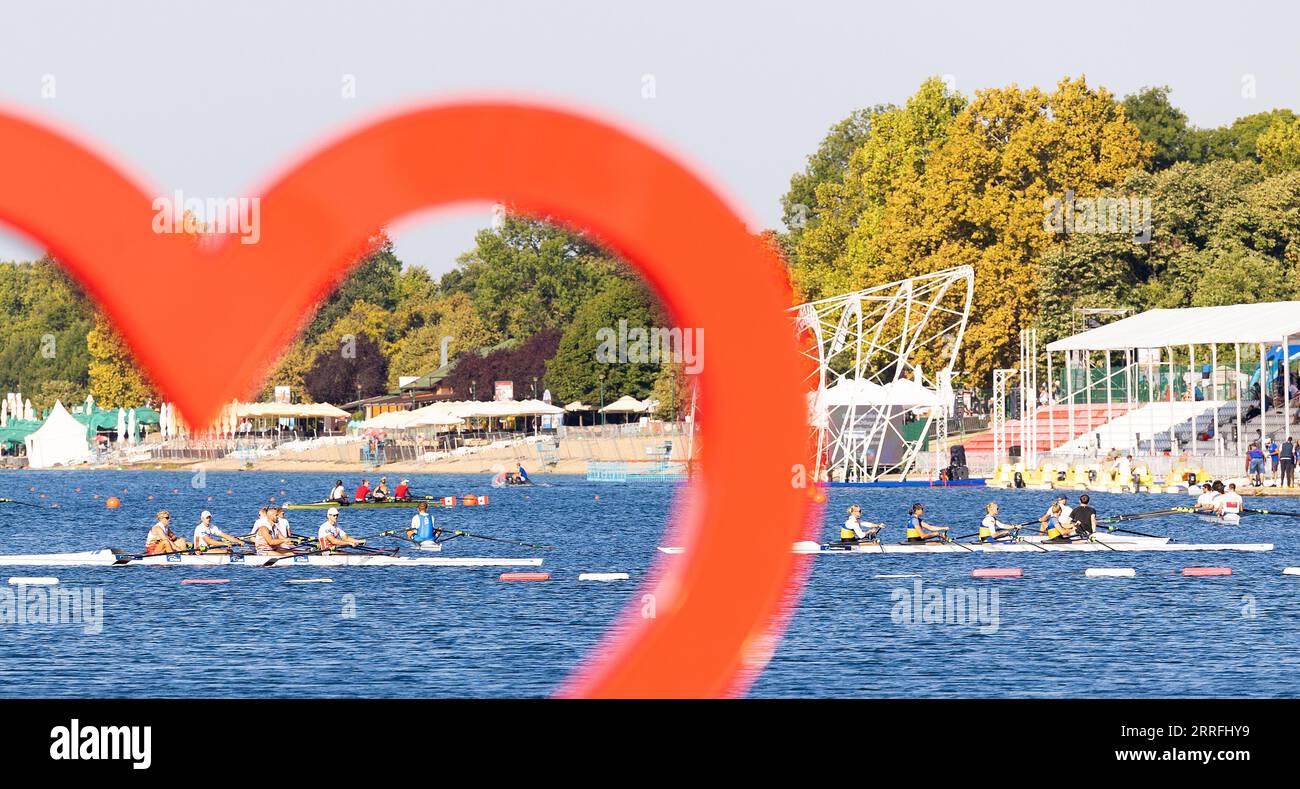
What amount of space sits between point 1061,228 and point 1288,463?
33798mm

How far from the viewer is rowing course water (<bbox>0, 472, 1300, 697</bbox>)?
3250cm

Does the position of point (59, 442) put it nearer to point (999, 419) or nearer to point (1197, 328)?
point (999, 419)

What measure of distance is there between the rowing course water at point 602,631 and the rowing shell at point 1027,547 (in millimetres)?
538

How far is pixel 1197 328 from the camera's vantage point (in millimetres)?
80812

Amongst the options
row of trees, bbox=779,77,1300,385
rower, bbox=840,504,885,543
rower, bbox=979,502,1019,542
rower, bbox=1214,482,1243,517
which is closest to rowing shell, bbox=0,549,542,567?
rower, bbox=840,504,885,543

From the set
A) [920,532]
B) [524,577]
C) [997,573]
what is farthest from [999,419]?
[524,577]

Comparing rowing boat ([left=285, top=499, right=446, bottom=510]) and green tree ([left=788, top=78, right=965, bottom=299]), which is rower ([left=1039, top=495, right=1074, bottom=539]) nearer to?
rowing boat ([left=285, top=499, right=446, bottom=510])

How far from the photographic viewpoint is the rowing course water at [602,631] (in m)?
32.5

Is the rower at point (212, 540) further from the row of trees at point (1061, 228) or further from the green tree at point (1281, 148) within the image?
the green tree at point (1281, 148)

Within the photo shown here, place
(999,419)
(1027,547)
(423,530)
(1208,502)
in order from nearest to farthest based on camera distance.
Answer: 1. (1027,547)
2. (423,530)
3. (1208,502)
4. (999,419)

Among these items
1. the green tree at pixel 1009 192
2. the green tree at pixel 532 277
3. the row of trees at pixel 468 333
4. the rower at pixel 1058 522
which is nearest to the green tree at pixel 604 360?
the row of trees at pixel 468 333

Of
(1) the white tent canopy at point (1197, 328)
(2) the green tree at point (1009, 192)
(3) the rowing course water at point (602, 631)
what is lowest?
(3) the rowing course water at point (602, 631)

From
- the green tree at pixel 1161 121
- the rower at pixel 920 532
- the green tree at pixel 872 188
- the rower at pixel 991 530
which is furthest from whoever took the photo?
the green tree at pixel 1161 121
